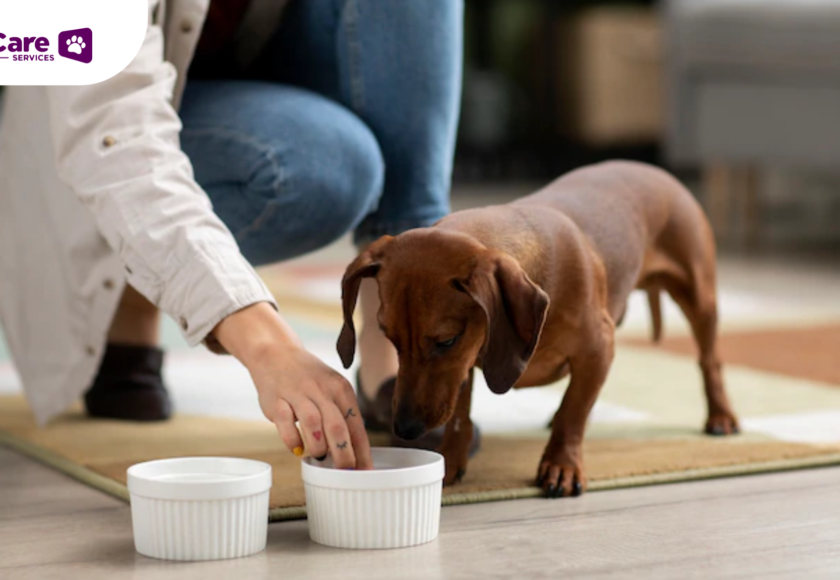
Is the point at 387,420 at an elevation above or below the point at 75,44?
below

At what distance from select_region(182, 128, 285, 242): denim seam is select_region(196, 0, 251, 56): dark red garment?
0.16 metres

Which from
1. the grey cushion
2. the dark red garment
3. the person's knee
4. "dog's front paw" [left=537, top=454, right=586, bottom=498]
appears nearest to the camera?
"dog's front paw" [left=537, top=454, right=586, bottom=498]

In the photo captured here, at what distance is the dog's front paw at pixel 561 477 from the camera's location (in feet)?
4.39

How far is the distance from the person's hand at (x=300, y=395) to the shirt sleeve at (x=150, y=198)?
0.03 metres

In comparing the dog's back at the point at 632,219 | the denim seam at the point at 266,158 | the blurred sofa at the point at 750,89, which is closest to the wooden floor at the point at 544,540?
the dog's back at the point at 632,219

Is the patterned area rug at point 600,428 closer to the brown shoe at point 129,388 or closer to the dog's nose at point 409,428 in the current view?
the brown shoe at point 129,388

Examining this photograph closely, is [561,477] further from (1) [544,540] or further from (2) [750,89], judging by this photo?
(2) [750,89]

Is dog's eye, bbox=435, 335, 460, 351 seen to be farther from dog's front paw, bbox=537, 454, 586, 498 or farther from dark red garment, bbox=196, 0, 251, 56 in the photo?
Result: dark red garment, bbox=196, 0, 251, 56

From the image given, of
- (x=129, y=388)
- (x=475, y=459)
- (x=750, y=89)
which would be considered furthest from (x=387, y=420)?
(x=750, y=89)

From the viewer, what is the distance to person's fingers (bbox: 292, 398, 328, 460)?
1.09m

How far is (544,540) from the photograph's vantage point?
3.89 feet

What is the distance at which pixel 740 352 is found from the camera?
2.27 m

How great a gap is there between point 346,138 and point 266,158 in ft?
0.33

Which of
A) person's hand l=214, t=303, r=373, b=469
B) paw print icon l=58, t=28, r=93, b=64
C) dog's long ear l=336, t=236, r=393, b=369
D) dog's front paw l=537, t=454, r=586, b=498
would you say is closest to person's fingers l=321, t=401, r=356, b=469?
person's hand l=214, t=303, r=373, b=469
